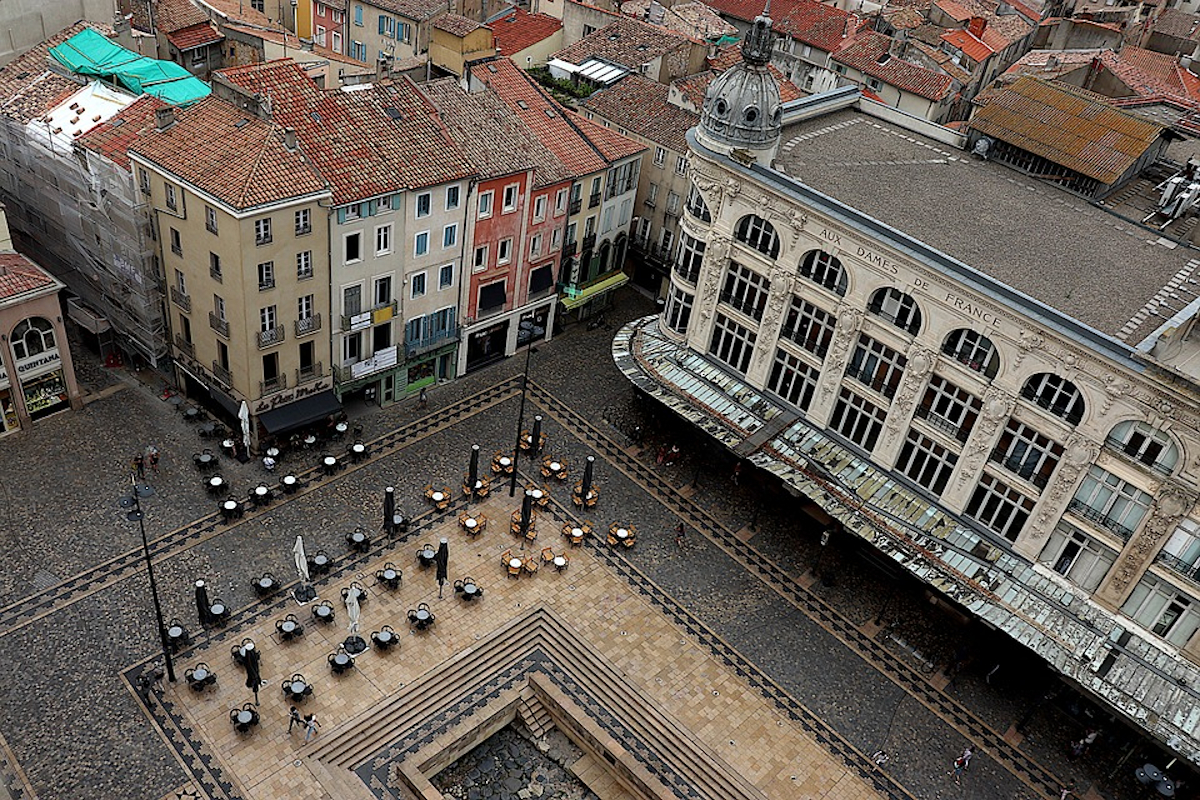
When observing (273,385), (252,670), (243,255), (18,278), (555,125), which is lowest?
(252,670)

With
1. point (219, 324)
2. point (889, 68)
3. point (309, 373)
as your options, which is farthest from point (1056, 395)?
point (889, 68)

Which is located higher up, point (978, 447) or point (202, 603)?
point (978, 447)

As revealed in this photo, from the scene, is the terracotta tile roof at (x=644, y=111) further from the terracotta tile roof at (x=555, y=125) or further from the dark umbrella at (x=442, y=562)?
the dark umbrella at (x=442, y=562)

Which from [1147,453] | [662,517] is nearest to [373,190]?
[662,517]

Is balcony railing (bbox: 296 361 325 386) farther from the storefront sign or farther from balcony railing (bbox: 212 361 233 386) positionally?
balcony railing (bbox: 212 361 233 386)

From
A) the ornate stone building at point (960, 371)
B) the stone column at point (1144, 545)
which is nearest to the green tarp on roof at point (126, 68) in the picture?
the ornate stone building at point (960, 371)

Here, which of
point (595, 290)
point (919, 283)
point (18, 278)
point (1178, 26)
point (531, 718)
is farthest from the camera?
point (1178, 26)

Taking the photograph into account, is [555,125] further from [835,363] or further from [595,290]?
[835,363]

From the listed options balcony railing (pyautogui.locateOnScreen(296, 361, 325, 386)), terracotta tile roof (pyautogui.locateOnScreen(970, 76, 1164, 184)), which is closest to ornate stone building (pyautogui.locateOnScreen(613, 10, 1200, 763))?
terracotta tile roof (pyautogui.locateOnScreen(970, 76, 1164, 184))
